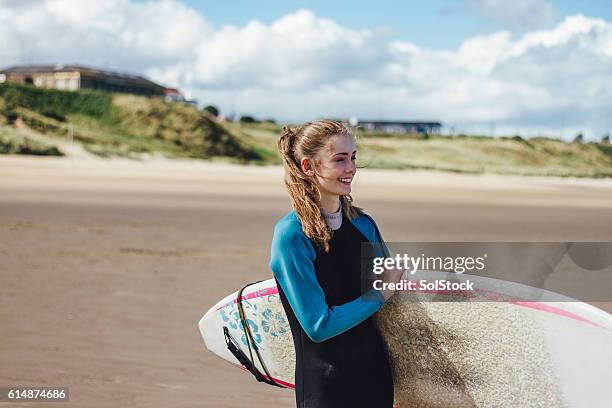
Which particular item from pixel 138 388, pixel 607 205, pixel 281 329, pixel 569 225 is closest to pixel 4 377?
pixel 138 388

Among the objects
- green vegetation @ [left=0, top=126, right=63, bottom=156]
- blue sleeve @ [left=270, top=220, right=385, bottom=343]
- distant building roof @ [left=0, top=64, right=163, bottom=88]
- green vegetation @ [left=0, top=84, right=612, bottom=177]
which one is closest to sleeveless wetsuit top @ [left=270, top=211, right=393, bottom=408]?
blue sleeve @ [left=270, top=220, right=385, bottom=343]

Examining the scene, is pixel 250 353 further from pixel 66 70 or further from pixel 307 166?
pixel 66 70

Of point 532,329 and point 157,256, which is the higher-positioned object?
point 532,329

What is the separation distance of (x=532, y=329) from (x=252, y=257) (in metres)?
7.41

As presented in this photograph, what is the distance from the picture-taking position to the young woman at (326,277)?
1888 millimetres

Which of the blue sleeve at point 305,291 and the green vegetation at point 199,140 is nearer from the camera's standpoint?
the blue sleeve at point 305,291

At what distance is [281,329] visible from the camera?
255 centimetres

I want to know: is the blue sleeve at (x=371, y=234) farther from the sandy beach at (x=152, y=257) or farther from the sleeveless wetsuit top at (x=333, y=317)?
the sandy beach at (x=152, y=257)

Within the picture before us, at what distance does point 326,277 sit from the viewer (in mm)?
1953

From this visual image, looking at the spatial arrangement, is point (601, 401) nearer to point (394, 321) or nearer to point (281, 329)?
point (394, 321)

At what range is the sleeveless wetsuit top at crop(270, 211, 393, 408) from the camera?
188cm

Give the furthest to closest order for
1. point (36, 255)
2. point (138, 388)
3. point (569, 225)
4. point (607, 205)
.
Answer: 1. point (607, 205)
2. point (569, 225)
3. point (36, 255)
4. point (138, 388)

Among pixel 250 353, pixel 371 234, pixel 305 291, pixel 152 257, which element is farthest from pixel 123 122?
pixel 305 291

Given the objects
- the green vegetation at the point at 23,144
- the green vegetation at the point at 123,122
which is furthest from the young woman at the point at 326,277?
the green vegetation at the point at 123,122
